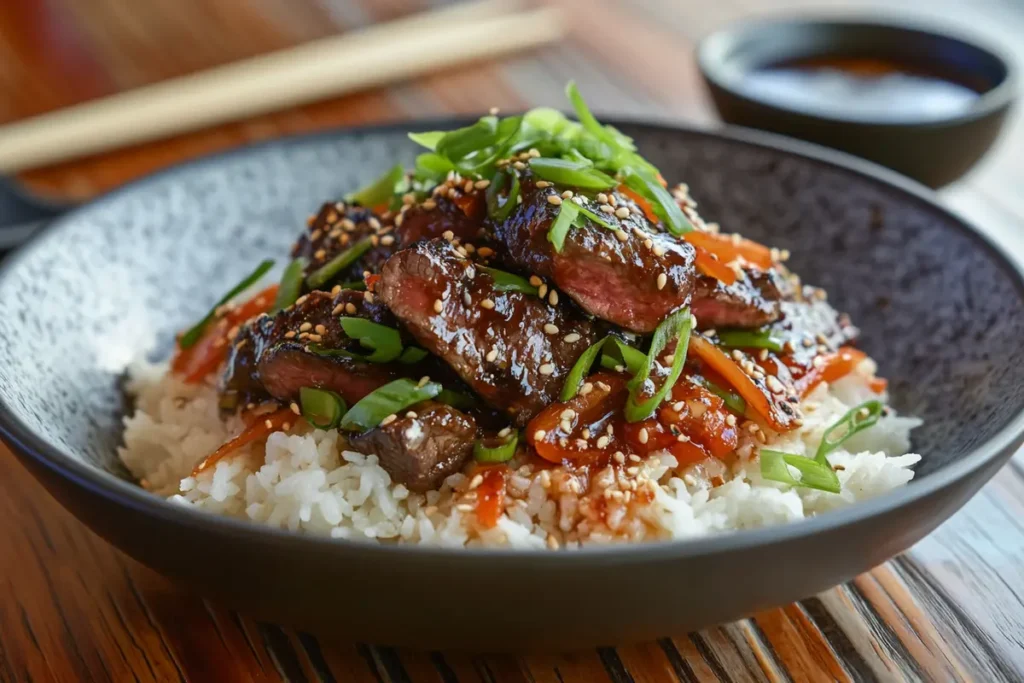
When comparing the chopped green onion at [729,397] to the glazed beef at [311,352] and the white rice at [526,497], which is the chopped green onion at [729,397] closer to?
the white rice at [526,497]

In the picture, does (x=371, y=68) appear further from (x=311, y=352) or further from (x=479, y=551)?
(x=479, y=551)

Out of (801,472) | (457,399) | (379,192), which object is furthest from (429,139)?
(801,472)

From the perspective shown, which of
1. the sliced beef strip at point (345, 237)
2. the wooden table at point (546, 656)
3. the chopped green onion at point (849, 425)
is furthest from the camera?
the sliced beef strip at point (345, 237)

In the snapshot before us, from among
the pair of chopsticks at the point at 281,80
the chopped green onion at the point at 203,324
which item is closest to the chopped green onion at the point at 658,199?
the chopped green onion at the point at 203,324

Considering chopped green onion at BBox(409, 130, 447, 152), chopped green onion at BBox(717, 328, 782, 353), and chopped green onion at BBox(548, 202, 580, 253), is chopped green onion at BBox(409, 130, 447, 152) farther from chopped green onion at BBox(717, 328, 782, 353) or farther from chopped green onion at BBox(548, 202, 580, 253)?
chopped green onion at BBox(717, 328, 782, 353)

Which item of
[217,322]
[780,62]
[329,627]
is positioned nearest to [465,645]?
[329,627]

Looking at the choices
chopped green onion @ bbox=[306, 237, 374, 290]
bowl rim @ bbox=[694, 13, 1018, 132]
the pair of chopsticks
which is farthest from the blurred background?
chopped green onion @ bbox=[306, 237, 374, 290]
